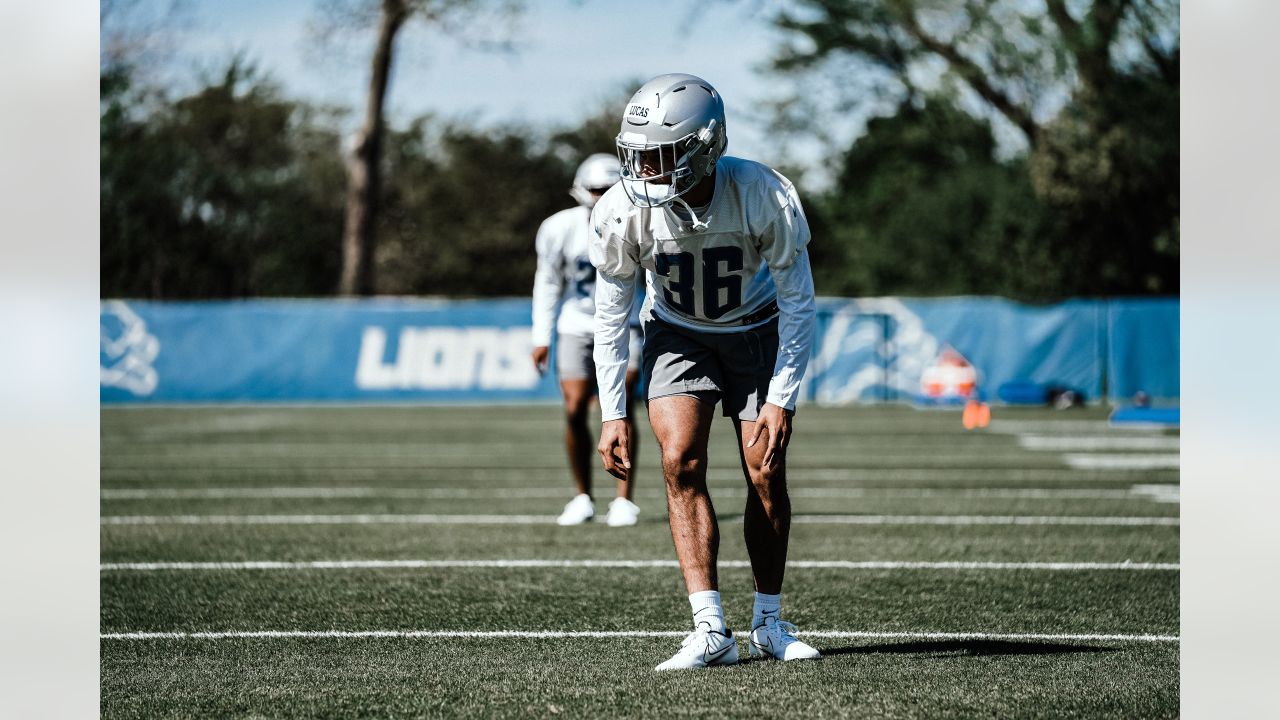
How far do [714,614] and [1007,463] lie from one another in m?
9.05

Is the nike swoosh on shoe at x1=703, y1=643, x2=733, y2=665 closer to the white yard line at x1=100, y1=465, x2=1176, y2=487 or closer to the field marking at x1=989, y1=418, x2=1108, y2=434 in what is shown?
the white yard line at x1=100, y1=465, x2=1176, y2=487

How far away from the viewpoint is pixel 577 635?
5.62 meters

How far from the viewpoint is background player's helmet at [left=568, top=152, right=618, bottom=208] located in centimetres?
890

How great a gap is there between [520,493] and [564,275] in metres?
2.18

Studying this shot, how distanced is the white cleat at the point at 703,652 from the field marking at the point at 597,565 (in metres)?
2.24

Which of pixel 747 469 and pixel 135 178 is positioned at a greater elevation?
pixel 135 178

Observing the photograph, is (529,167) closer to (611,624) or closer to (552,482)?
(552,482)

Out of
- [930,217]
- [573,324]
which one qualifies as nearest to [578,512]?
[573,324]

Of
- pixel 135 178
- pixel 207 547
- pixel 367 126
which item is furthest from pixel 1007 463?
pixel 135 178

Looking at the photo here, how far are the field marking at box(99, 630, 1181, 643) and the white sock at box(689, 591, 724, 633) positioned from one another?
0.51m

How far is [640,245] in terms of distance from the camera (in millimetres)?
5137

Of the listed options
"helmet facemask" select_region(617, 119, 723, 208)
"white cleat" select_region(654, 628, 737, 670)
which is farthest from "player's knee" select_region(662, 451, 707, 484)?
"helmet facemask" select_region(617, 119, 723, 208)

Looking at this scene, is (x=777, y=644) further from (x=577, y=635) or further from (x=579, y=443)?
(x=579, y=443)

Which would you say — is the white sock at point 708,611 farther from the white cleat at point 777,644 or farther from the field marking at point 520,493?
the field marking at point 520,493
